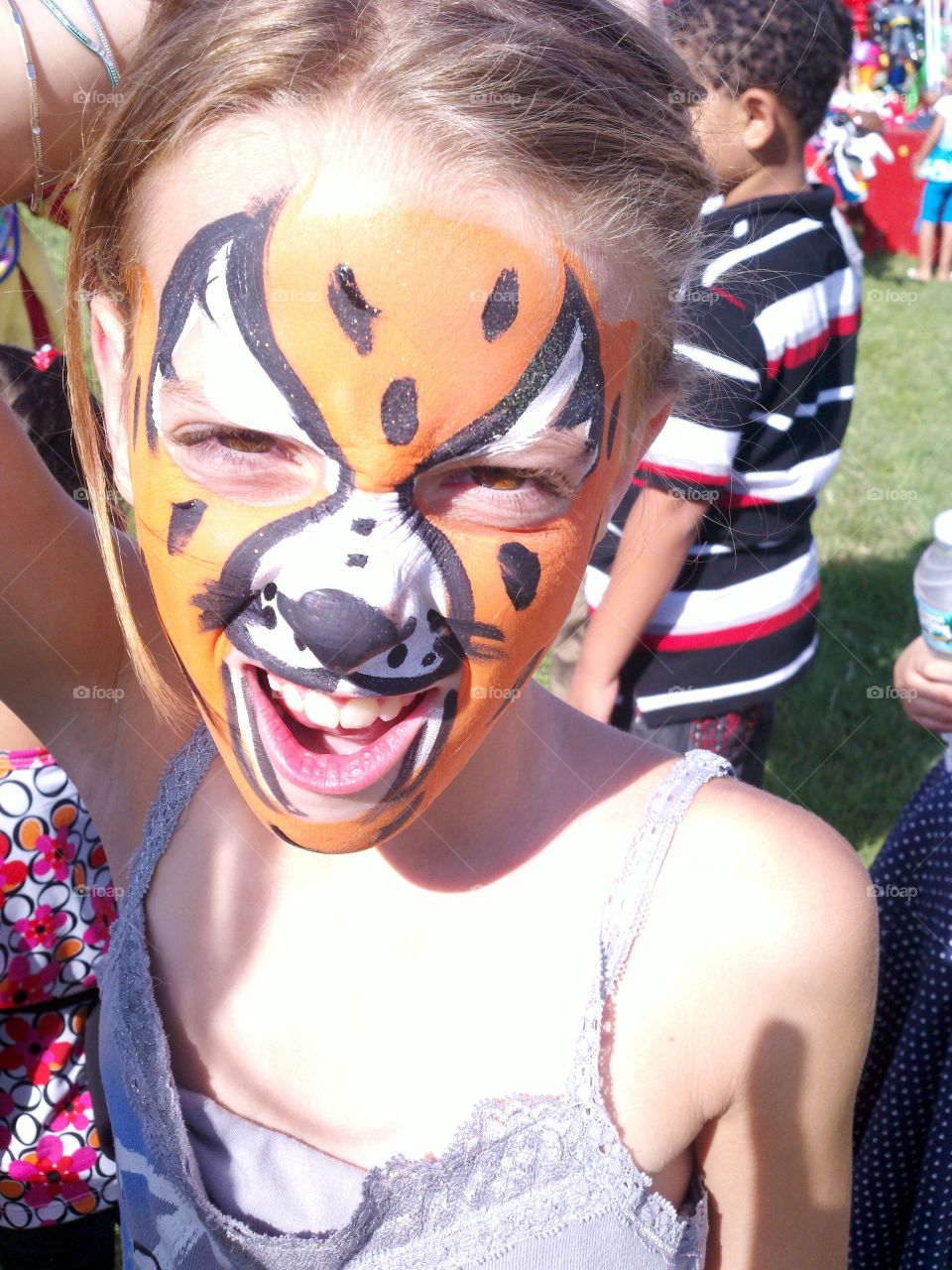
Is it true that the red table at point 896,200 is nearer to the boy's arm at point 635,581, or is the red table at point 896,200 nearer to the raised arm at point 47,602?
the boy's arm at point 635,581

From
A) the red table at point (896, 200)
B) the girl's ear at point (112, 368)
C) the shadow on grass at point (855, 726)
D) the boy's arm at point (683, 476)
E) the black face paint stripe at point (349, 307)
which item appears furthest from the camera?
the red table at point (896, 200)

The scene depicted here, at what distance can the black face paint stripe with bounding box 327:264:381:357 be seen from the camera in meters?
1.11

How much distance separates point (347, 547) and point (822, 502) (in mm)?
5413

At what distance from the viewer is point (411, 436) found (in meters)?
1.14

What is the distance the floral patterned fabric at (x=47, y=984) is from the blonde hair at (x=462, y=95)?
0.90 m

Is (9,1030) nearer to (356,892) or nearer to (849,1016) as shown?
(356,892)

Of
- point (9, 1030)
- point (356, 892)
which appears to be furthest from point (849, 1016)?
point (9, 1030)

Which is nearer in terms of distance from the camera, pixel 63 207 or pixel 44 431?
pixel 63 207

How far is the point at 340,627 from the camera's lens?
1125 millimetres

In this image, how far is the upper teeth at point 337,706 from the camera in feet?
3.96

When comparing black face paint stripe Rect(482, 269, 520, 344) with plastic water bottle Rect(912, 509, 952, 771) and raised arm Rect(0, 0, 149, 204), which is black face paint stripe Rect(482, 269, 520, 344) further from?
plastic water bottle Rect(912, 509, 952, 771)

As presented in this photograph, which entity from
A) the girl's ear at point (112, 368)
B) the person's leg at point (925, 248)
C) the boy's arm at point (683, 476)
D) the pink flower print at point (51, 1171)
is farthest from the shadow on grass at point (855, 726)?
the person's leg at point (925, 248)

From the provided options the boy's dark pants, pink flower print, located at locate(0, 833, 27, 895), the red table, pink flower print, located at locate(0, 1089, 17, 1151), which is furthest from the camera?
the red table

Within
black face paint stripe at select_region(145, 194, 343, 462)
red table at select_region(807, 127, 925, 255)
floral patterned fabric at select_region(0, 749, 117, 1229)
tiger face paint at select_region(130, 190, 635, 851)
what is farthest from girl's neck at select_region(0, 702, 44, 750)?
red table at select_region(807, 127, 925, 255)
